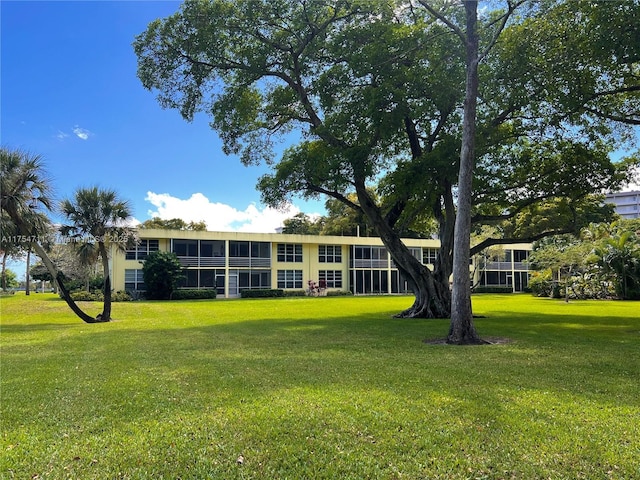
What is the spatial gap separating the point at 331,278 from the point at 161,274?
16.9 metres

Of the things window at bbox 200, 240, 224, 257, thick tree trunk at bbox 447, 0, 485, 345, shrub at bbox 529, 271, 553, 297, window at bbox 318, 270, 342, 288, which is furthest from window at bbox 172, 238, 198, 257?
thick tree trunk at bbox 447, 0, 485, 345

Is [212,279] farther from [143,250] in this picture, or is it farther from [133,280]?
[133,280]

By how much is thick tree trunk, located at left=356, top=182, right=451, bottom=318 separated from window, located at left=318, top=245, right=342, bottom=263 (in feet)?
90.0

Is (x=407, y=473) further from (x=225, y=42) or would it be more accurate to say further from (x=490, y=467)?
(x=225, y=42)

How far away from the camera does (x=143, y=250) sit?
38656 mm

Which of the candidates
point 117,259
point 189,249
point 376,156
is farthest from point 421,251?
point 376,156

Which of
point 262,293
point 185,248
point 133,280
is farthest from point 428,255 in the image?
point 133,280

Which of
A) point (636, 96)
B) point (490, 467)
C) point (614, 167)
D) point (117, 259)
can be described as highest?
point (636, 96)

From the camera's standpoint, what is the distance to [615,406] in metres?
5.41

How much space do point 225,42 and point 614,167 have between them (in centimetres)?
1382

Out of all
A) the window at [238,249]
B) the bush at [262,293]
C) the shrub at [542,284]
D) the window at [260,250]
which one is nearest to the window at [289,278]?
the bush at [262,293]

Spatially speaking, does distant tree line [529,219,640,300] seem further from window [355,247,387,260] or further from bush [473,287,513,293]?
window [355,247,387,260]

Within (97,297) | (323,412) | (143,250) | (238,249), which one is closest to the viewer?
(323,412)

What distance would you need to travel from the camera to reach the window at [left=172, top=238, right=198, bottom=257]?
39.6m
